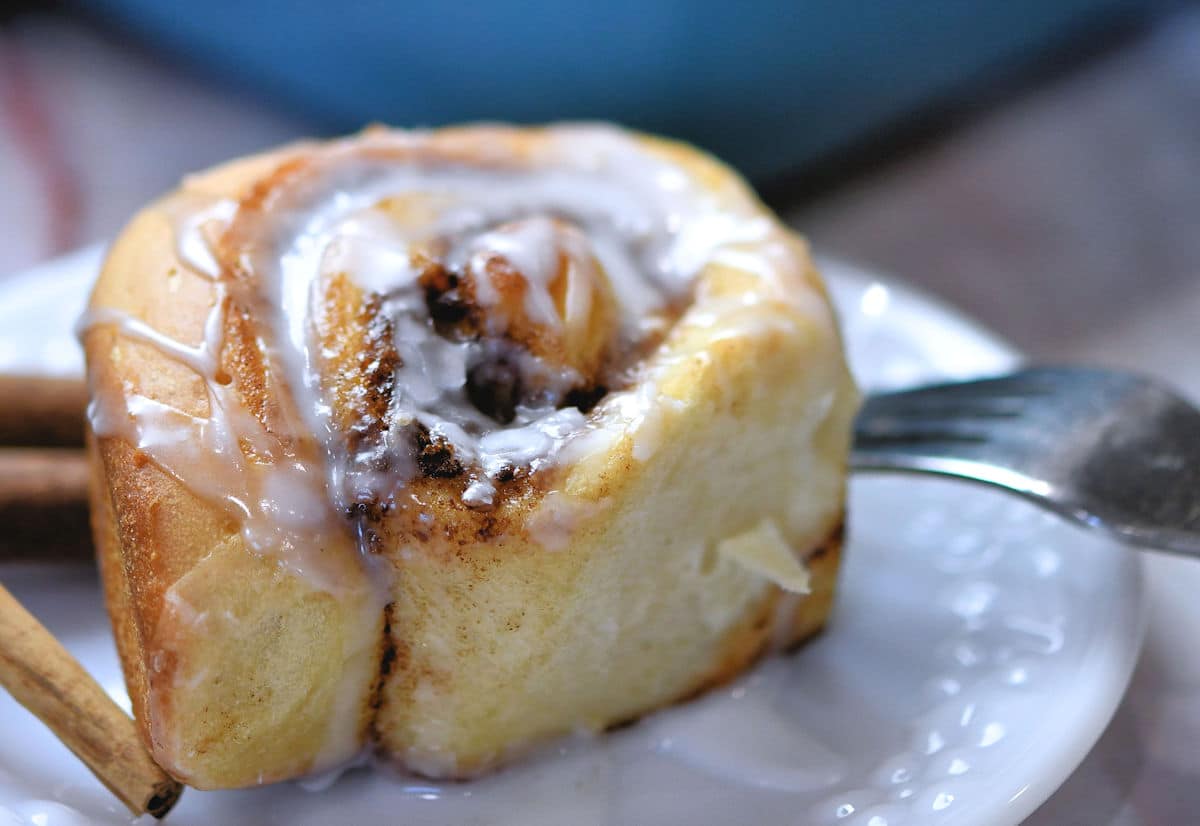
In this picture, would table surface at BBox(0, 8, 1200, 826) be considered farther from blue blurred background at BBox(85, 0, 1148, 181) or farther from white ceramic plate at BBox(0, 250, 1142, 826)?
white ceramic plate at BBox(0, 250, 1142, 826)

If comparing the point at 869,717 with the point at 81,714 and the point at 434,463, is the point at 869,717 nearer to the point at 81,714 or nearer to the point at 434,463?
the point at 434,463

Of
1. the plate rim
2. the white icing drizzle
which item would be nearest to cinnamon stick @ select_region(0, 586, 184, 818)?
the white icing drizzle

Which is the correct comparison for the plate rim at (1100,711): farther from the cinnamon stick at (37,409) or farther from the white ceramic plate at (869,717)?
the cinnamon stick at (37,409)

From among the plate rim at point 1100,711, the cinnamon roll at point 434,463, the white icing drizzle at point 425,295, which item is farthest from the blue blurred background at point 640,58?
the plate rim at point 1100,711

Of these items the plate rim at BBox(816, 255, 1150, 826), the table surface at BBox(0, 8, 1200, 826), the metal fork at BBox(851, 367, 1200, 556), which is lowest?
the table surface at BBox(0, 8, 1200, 826)

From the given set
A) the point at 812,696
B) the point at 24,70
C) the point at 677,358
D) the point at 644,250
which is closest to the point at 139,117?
the point at 24,70

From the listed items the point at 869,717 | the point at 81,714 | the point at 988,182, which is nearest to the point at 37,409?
the point at 81,714
